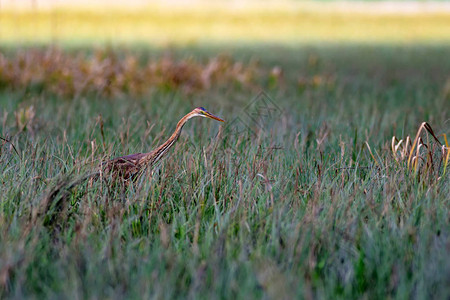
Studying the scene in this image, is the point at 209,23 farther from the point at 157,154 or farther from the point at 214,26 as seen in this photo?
the point at 157,154

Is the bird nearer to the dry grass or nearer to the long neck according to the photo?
the long neck

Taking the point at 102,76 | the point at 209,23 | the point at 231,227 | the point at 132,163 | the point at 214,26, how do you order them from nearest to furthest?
1. the point at 231,227
2. the point at 132,163
3. the point at 102,76
4. the point at 214,26
5. the point at 209,23

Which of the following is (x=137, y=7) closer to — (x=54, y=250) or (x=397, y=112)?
(x=397, y=112)

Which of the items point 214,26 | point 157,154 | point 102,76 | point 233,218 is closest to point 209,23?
point 214,26

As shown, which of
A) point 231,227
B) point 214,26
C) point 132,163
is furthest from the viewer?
point 214,26

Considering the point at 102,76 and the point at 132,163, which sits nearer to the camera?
the point at 132,163

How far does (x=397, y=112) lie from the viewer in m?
5.94

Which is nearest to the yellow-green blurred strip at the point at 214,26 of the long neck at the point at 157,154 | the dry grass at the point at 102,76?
the dry grass at the point at 102,76

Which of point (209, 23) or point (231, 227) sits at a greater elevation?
point (209, 23)

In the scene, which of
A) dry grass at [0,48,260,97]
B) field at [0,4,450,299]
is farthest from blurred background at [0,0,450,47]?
field at [0,4,450,299]

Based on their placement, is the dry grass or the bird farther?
the dry grass

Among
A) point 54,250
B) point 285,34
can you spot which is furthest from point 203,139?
point 285,34

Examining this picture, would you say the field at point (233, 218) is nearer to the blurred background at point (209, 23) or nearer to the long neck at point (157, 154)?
the long neck at point (157, 154)

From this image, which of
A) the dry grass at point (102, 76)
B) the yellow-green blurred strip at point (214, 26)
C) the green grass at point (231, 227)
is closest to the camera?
the green grass at point (231, 227)
